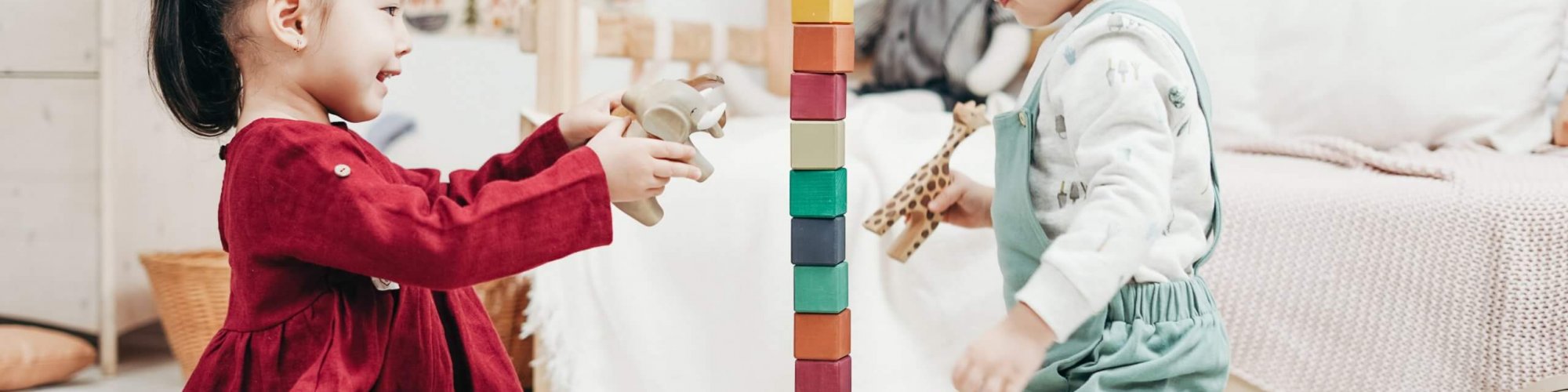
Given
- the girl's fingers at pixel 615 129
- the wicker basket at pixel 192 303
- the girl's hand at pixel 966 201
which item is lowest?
the wicker basket at pixel 192 303

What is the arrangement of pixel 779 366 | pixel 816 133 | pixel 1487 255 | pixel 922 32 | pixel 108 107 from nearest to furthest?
pixel 816 133 → pixel 1487 255 → pixel 779 366 → pixel 108 107 → pixel 922 32

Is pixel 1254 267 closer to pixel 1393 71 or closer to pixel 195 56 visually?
pixel 1393 71

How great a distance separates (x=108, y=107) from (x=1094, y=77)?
5.04ft

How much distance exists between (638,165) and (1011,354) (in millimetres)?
246

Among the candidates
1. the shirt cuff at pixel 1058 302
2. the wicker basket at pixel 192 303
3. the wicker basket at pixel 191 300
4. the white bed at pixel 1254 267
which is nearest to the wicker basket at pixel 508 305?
the wicker basket at pixel 192 303

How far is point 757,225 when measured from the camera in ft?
4.53

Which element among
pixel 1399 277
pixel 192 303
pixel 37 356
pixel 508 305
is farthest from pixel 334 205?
pixel 37 356

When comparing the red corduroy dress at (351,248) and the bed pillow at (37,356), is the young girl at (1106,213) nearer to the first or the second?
the red corduroy dress at (351,248)

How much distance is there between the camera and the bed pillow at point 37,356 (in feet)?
5.56

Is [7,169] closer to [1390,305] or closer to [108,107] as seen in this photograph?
[108,107]

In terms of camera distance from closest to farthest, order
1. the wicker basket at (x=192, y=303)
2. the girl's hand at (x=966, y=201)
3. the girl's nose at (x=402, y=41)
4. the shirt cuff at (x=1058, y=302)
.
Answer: the shirt cuff at (x=1058, y=302) < the girl's nose at (x=402, y=41) < the girl's hand at (x=966, y=201) < the wicker basket at (x=192, y=303)

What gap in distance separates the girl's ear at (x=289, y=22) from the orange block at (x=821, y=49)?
12.4 inches

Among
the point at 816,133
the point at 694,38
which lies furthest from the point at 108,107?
the point at 816,133

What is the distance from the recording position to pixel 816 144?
35.1 inches
